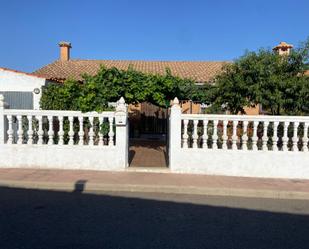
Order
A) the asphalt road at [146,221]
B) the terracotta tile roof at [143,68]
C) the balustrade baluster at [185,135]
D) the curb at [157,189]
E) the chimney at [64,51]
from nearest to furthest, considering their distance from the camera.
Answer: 1. the asphalt road at [146,221]
2. the curb at [157,189]
3. the balustrade baluster at [185,135]
4. the terracotta tile roof at [143,68]
5. the chimney at [64,51]

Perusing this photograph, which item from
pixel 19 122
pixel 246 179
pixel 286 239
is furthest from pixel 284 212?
pixel 19 122

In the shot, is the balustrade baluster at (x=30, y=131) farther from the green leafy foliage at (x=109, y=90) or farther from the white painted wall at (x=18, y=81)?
the white painted wall at (x=18, y=81)

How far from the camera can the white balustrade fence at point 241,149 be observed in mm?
6887

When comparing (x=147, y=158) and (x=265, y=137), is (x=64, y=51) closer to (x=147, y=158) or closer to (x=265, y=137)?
(x=147, y=158)

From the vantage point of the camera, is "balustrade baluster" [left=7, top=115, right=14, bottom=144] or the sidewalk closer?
the sidewalk

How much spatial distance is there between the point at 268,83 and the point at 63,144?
541 cm

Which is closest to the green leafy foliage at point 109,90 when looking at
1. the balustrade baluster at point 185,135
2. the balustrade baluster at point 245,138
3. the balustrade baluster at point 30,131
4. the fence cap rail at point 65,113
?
the fence cap rail at point 65,113

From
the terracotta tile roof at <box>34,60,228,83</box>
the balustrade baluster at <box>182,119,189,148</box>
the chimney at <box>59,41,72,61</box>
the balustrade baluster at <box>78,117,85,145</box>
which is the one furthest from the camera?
the chimney at <box>59,41,72,61</box>

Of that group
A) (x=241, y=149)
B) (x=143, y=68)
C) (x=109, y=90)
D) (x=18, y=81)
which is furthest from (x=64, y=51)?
(x=241, y=149)

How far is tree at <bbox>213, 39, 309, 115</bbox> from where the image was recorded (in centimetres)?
773

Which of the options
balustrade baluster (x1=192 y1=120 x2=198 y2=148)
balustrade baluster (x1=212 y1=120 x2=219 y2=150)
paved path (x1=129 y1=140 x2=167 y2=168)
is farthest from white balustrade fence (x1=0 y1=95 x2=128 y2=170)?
balustrade baluster (x1=212 y1=120 x2=219 y2=150)

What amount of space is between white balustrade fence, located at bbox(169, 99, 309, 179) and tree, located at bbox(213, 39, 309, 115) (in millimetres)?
933

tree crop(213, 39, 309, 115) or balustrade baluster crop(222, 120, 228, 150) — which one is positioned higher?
tree crop(213, 39, 309, 115)

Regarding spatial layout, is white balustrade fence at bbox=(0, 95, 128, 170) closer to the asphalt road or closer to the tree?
the asphalt road
